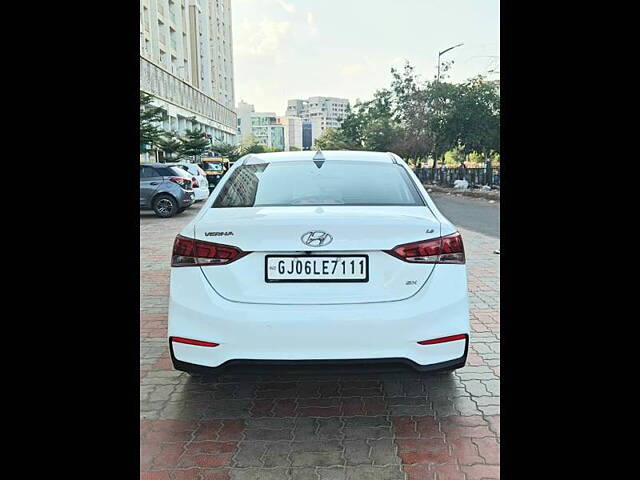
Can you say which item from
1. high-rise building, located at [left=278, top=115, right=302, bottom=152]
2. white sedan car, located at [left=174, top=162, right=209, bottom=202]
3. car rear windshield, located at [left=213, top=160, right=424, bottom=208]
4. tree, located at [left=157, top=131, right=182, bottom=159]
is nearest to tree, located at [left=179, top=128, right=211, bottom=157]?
tree, located at [left=157, top=131, right=182, bottom=159]

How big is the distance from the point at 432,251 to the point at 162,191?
1455 cm

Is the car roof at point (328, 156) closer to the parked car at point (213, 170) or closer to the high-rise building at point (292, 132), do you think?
the parked car at point (213, 170)

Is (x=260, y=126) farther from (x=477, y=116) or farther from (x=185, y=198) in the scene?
(x=185, y=198)

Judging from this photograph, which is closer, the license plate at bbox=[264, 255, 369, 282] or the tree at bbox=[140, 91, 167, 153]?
the license plate at bbox=[264, 255, 369, 282]

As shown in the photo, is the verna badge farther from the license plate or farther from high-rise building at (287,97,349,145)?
high-rise building at (287,97,349,145)

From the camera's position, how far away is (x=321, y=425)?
3.13 m

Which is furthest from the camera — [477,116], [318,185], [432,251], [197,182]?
[477,116]

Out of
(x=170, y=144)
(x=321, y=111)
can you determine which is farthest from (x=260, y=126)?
(x=170, y=144)

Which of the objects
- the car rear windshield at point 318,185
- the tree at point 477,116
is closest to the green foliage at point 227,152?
the tree at point 477,116

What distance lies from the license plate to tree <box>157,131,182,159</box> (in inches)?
1246

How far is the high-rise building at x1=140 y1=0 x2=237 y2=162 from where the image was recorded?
4009 cm

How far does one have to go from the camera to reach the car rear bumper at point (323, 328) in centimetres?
278

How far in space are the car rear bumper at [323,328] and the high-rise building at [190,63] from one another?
1012 inches
